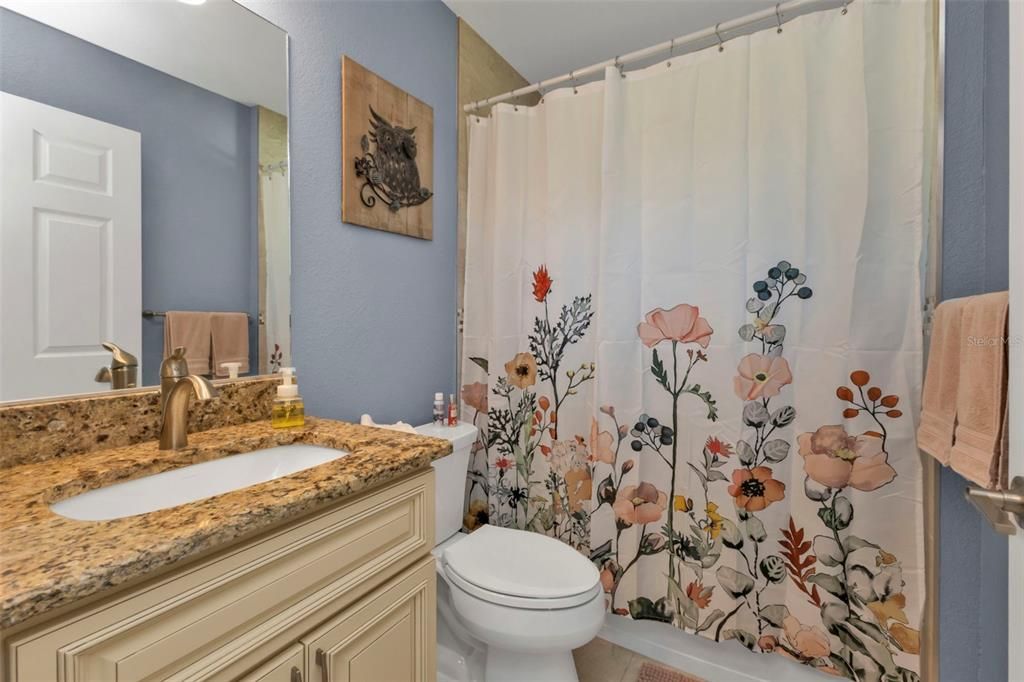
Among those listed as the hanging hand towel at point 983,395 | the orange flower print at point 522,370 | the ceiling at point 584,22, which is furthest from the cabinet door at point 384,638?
the ceiling at point 584,22

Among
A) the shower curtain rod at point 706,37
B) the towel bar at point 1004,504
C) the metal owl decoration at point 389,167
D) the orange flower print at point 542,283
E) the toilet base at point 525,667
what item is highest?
the shower curtain rod at point 706,37

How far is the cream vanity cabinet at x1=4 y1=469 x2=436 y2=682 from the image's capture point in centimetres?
50

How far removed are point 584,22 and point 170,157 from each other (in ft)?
5.26

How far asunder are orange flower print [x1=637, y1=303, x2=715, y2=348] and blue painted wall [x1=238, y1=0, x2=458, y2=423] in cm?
82

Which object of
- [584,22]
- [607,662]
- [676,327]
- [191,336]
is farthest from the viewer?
[584,22]

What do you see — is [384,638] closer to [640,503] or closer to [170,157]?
[640,503]

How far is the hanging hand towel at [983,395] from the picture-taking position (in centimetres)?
77

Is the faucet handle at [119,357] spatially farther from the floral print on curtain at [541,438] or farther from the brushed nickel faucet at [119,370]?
the floral print on curtain at [541,438]

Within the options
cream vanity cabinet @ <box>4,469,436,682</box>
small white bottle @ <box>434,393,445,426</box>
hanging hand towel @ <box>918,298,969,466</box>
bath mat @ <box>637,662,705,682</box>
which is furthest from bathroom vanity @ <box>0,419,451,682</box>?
hanging hand towel @ <box>918,298,969,466</box>

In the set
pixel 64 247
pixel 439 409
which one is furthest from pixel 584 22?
pixel 64 247

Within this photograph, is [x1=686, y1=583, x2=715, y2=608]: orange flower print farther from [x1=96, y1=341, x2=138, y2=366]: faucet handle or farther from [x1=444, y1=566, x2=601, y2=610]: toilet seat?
[x1=96, y1=341, x2=138, y2=366]: faucet handle

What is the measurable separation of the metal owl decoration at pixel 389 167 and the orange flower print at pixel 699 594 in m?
1.60

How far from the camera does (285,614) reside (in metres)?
0.69

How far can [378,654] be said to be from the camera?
0.83m
